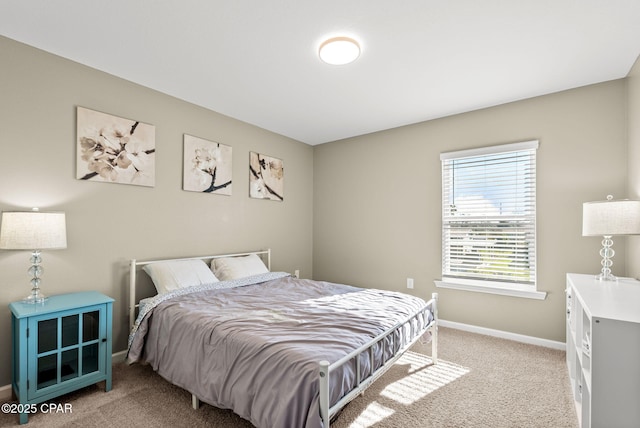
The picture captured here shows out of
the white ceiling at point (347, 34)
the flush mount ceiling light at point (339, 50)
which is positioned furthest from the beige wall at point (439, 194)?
the flush mount ceiling light at point (339, 50)

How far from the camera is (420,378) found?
2447mm

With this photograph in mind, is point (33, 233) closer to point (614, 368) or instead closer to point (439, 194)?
point (614, 368)

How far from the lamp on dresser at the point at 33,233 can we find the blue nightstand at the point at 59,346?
25cm

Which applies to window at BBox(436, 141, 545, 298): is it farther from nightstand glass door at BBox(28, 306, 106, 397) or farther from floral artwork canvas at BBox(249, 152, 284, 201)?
nightstand glass door at BBox(28, 306, 106, 397)

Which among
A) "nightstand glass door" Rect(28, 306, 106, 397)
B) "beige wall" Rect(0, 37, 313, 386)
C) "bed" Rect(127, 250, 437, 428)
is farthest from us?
"beige wall" Rect(0, 37, 313, 386)

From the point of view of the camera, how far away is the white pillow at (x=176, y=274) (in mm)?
2745

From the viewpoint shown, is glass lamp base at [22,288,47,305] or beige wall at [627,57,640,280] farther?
beige wall at [627,57,640,280]

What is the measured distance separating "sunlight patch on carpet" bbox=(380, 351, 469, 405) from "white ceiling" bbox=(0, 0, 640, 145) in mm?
2511

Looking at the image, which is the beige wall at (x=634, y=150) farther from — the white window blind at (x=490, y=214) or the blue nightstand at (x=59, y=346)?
the blue nightstand at (x=59, y=346)

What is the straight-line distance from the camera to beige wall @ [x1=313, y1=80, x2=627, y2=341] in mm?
2854

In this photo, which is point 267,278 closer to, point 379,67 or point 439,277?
point 439,277

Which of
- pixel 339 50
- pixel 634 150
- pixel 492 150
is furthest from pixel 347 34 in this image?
pixel 634 150

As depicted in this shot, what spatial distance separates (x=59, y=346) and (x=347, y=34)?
2.86m

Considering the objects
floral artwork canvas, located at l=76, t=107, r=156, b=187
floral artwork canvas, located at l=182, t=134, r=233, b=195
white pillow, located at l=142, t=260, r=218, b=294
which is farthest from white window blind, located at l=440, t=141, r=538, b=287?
floral artwork canvas, located at l=76, t=107, r=156, b=187
